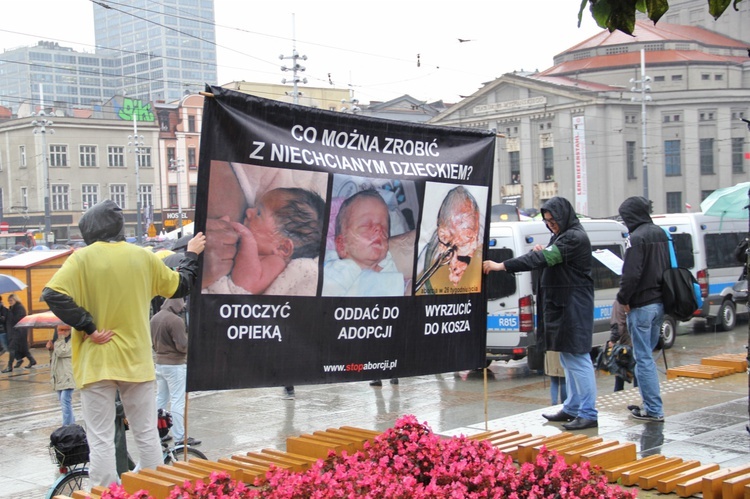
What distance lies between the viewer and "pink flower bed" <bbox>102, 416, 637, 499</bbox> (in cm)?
461

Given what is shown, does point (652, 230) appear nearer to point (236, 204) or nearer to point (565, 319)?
point (565, 319)

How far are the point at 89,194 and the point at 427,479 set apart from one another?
78.0 meters

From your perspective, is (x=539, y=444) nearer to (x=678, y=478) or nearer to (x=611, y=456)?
(x=611, y=456)

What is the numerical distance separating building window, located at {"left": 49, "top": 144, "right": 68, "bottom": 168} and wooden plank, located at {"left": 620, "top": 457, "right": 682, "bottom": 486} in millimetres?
75792

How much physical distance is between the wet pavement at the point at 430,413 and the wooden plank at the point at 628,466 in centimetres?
30

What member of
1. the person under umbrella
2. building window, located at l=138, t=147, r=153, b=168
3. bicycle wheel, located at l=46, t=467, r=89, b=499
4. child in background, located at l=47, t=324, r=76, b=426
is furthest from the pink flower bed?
building window, located at l=138, t=147, r=153, b=168

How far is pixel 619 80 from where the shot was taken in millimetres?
67562

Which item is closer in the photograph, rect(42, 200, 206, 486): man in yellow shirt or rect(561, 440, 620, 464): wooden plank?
rect(42, 200, 206, 486): man in yellow shirt

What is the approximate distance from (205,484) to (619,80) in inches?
2640

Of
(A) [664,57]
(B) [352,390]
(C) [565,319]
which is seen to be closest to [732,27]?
(A) [664,57]

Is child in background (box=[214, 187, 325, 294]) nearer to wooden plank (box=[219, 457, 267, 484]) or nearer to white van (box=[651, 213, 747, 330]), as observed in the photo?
wooden plank (box=[219, 457, 267, 484])

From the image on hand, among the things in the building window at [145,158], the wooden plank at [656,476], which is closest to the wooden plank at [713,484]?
the wooden plank at [656,476]

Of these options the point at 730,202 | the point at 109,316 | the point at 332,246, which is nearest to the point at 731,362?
the point at 730,202

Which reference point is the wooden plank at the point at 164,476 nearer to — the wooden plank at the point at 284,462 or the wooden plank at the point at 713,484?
the wooden plank at the point at 284,462
